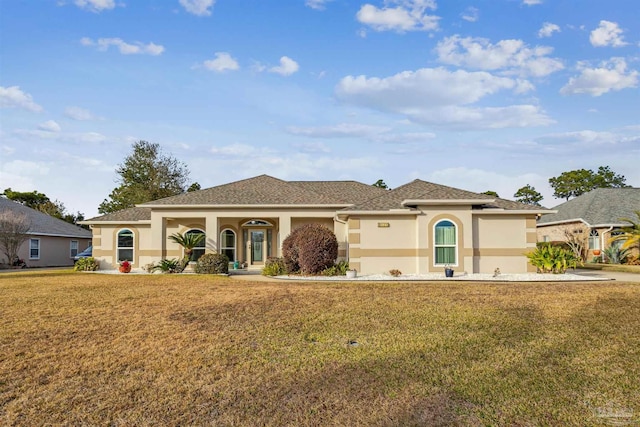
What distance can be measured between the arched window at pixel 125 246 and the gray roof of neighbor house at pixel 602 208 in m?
29.0

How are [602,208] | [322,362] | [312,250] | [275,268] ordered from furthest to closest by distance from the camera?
[602,208] < [275,268] < [312,250] < [322,362]

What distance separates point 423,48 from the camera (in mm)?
17016

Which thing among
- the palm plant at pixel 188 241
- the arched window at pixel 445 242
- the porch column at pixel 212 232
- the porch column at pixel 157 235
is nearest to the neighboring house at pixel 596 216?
the arched window at pixel 445 242

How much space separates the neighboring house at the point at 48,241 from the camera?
3089 cm

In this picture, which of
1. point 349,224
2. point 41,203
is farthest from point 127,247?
point 41,203

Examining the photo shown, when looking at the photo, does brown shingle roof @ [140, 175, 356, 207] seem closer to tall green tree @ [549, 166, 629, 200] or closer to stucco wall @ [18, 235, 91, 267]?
stucco wall @ [18, 235, 91, 267]

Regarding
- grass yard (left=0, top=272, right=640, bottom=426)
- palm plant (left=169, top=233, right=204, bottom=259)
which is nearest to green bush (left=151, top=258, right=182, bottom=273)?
palm plant (left=169, top=233, right=204, bottom=259)

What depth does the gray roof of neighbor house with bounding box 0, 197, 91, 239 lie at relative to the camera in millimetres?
31611

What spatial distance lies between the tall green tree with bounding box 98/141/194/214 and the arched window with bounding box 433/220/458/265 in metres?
28.4

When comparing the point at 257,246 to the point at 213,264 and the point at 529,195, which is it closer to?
the point at 213,264

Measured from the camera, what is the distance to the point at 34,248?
31281mm

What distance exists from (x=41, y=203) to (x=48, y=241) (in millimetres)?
21691

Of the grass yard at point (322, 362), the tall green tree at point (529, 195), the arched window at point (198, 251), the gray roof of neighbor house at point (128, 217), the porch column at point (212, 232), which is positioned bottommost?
the grass yard at point (322, 362)

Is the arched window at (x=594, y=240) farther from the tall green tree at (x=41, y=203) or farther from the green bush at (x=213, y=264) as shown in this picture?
the tall green tree at (x=41, y=203)
